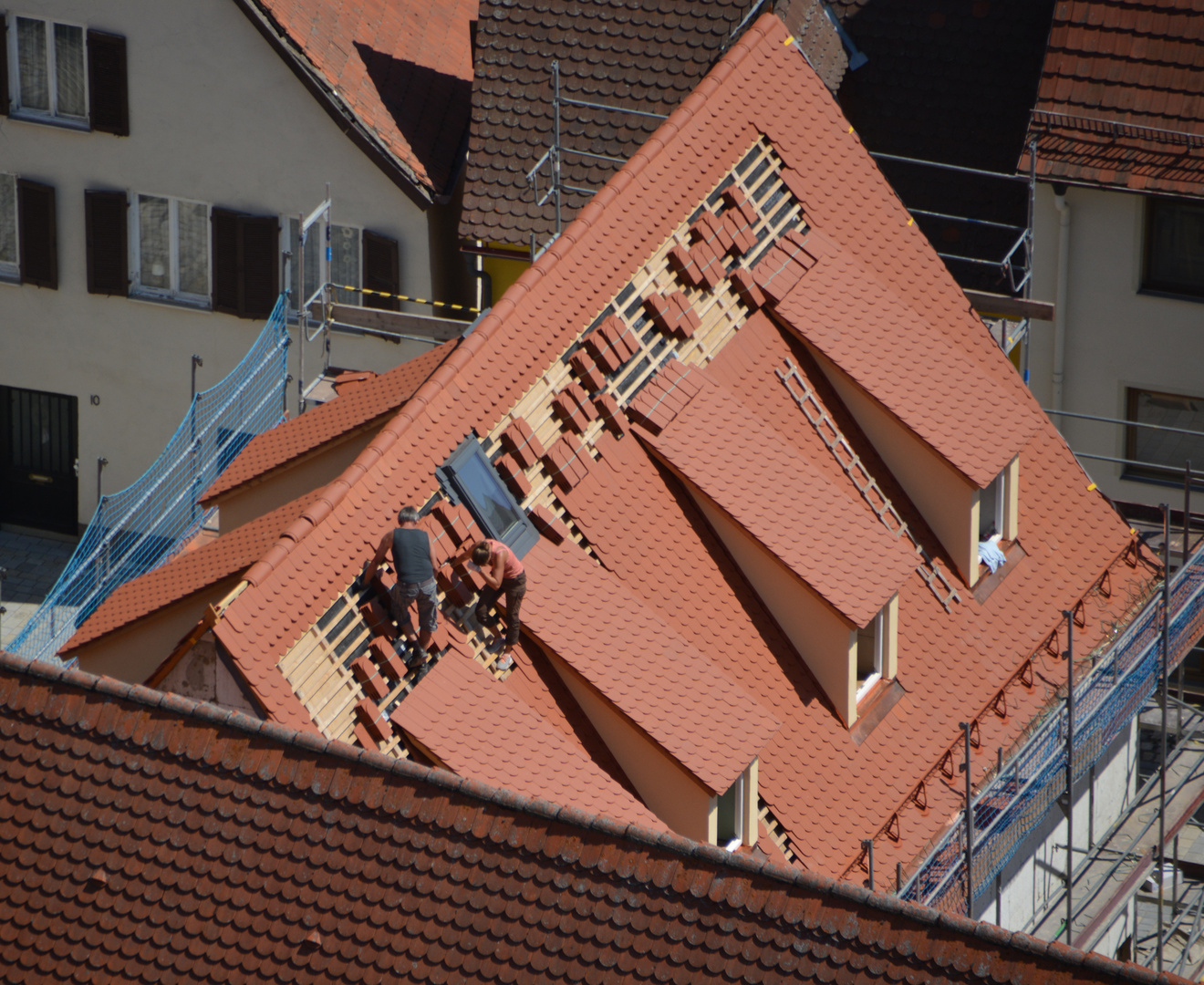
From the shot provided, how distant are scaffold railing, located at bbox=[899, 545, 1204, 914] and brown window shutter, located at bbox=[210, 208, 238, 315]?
16034mm

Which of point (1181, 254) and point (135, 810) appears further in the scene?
point (1181, 254)

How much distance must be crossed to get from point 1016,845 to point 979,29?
49.1 feet

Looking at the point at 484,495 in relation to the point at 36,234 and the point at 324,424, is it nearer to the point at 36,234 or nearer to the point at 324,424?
the point at 324,424

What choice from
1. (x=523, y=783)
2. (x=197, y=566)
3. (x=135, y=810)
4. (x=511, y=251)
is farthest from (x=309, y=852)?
Result: (x=511, y=251)

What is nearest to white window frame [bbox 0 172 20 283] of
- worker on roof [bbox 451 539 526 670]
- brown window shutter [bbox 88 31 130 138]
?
brown window shutter [bbox 88 31 130 138]

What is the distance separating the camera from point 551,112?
35906mm

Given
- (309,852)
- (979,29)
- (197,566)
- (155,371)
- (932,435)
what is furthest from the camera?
(155,371)

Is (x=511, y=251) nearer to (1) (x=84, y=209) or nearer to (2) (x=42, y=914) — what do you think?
(1) (x=84, y=209)

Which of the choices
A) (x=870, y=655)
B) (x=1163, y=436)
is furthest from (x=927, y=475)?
(x=1163, y=436)

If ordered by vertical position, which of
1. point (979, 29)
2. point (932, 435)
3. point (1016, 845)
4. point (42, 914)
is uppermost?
point (979, 29)

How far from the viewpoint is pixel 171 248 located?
38375mm

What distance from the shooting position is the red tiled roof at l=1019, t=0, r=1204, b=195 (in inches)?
1304

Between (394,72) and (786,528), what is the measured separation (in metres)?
14.7

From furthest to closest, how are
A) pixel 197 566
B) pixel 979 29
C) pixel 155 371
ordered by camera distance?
pixel 155 371 < pixel 979 29 < pixel 197 566
